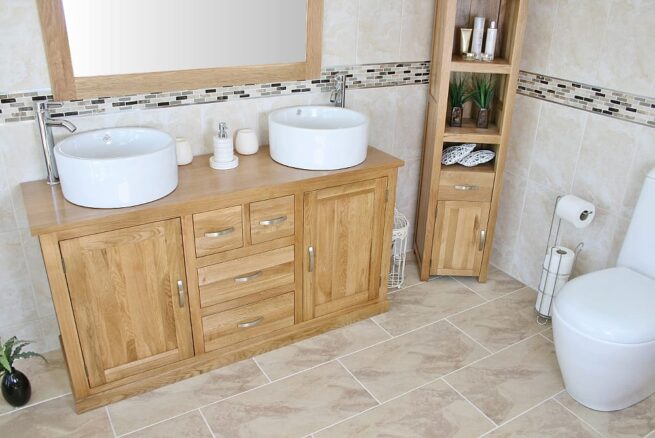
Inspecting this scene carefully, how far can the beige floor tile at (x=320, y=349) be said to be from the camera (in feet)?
7.38

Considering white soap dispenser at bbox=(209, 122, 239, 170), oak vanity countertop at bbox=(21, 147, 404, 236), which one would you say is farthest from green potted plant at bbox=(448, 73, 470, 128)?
white soap dispenser at bbox=(209, 122, 239, 170)

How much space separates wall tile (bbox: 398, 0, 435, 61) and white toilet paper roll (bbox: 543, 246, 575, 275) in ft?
3.53

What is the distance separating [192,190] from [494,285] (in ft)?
5.36

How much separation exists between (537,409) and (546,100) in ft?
4.36

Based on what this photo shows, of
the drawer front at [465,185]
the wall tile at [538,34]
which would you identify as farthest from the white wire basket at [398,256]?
the wall tile at [538,34]

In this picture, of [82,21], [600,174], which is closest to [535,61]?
[600,174]

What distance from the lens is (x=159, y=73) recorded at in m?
2.12

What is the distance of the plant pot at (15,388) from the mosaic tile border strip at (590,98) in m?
2.39

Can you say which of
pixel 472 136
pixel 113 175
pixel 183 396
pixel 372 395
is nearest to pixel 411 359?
pixel 372 395

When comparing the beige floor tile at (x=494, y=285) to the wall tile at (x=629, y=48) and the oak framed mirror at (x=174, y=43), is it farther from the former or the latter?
the oak framed mirror at (x=174, y=43)

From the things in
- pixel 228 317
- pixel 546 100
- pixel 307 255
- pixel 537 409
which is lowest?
pixel 537 409

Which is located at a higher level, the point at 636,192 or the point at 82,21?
the point at 82,21

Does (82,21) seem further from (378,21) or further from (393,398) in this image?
(393,398)

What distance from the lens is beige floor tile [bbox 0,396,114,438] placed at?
6.25 feet
